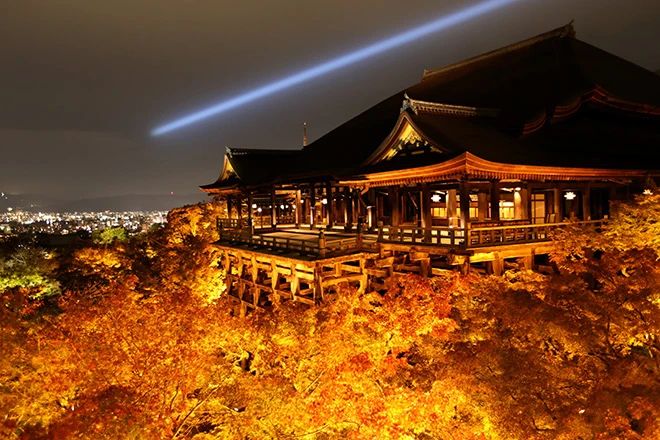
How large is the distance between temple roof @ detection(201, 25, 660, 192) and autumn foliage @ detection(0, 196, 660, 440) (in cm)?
613

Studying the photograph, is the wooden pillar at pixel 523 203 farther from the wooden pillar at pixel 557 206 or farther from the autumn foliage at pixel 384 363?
the autumn foliage at pixel 384 363

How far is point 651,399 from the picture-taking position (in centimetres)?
740

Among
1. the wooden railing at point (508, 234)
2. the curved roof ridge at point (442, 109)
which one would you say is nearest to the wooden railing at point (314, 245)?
the wooden railing at point (508, 234)

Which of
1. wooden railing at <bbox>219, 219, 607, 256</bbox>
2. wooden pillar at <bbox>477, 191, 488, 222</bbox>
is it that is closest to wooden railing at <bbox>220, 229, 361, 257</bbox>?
wooden railing at <bbox>219, 219, 607, 256</bbox>

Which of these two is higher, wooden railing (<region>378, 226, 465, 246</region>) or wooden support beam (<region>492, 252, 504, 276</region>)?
wooden railing (<region>378, 226, 465, 246</region>)

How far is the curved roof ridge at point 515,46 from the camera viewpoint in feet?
103

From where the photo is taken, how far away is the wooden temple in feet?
59.2

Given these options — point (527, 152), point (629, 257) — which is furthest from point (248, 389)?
point (527, 152)

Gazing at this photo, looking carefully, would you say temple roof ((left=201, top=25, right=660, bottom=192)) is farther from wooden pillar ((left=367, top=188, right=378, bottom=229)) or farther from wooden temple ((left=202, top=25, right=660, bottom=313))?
wooden pillar ((left=367, top=188, right=378, bottom=229))

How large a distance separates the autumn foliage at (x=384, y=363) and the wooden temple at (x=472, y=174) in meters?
2.58

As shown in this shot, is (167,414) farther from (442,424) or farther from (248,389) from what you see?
(442,424)

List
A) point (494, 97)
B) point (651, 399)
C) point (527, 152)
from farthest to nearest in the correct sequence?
point (494, 97) < point (527, 152) < point (651, 399)

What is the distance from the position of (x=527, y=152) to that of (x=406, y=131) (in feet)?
17.5

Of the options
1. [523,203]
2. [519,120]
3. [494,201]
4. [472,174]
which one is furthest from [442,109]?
[472,174]
